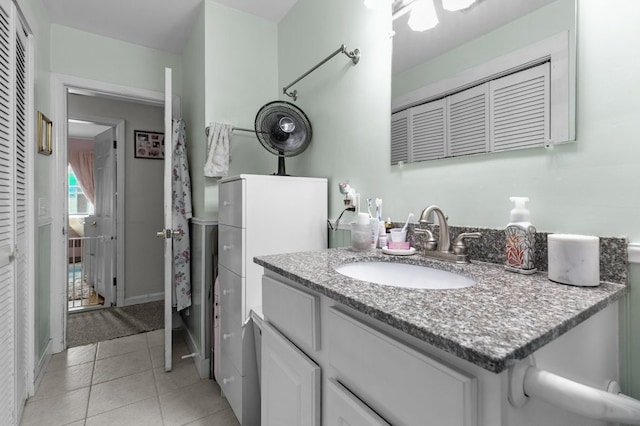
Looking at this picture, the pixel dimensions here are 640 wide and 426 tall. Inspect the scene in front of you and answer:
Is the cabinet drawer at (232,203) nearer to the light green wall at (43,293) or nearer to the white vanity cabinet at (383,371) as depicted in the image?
the white vanity cabinet at (383,371)

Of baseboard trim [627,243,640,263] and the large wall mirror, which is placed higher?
the large wall mirror

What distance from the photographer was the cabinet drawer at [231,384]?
4.97 ft

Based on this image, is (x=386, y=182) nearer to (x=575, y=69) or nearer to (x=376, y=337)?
(x=575, y=69)

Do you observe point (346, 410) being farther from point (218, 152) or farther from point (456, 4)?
point (218, 152)

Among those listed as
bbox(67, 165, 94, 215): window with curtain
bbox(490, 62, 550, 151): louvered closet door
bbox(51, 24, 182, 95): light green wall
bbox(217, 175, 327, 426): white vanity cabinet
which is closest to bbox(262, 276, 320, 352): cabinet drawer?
bbox(217, 175, 327, 426): white vanity cabinet

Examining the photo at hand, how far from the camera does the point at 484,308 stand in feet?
1.87

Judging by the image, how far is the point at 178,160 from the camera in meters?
2.36

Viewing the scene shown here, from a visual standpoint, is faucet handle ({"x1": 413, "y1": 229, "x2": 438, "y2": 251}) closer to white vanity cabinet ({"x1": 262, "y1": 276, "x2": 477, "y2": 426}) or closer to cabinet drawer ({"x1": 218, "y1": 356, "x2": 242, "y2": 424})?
white vanity cabinet ({"x1": 262, "y1": 276, "x2": 477, "y2": 426})

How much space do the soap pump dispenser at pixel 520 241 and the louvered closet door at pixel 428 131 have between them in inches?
15.2

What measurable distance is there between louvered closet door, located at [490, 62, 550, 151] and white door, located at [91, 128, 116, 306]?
3789 millimetres

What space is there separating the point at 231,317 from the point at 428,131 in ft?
4.31

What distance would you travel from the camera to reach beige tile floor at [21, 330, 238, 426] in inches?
63.9

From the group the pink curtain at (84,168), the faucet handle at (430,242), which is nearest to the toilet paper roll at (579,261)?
the faucet handle at (430,242)

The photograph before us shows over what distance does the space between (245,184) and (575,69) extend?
1247mm
